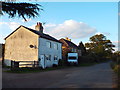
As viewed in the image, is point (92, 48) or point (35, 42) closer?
point (35, 42)

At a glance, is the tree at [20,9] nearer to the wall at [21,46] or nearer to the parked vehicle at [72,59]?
the wall at [21,46]

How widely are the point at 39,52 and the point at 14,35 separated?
552cm

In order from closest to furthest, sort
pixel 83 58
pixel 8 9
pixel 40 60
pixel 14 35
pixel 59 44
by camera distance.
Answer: pixel 8 9 → pixel 40 60 → pixel 14 35 → pixel 59 44 → pixel 83 58

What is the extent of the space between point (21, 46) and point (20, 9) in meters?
22.0

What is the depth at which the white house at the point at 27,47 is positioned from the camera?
93.5 feet

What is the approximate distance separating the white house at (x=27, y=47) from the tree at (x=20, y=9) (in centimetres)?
1978

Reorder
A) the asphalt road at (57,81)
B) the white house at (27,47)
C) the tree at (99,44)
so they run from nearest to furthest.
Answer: the asphalt road at (57,81) → the white house at (27,47) → the tree at (99,44)

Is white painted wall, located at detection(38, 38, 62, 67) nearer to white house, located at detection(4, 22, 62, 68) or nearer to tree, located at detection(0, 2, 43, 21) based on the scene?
white house, located at detection(4, 22, 62, 68)

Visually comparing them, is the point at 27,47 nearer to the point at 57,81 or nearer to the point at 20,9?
the point at 57,81

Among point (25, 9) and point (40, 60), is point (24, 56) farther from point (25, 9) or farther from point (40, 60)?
point (25, 9)

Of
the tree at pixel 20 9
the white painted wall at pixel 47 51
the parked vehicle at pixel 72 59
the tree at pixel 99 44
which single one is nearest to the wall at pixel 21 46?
the white painted wall at pixel 47 51

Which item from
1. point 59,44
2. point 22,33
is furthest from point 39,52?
point 59,44

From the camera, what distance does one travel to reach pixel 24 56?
29062 millimetres

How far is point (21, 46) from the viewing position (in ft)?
96.7
